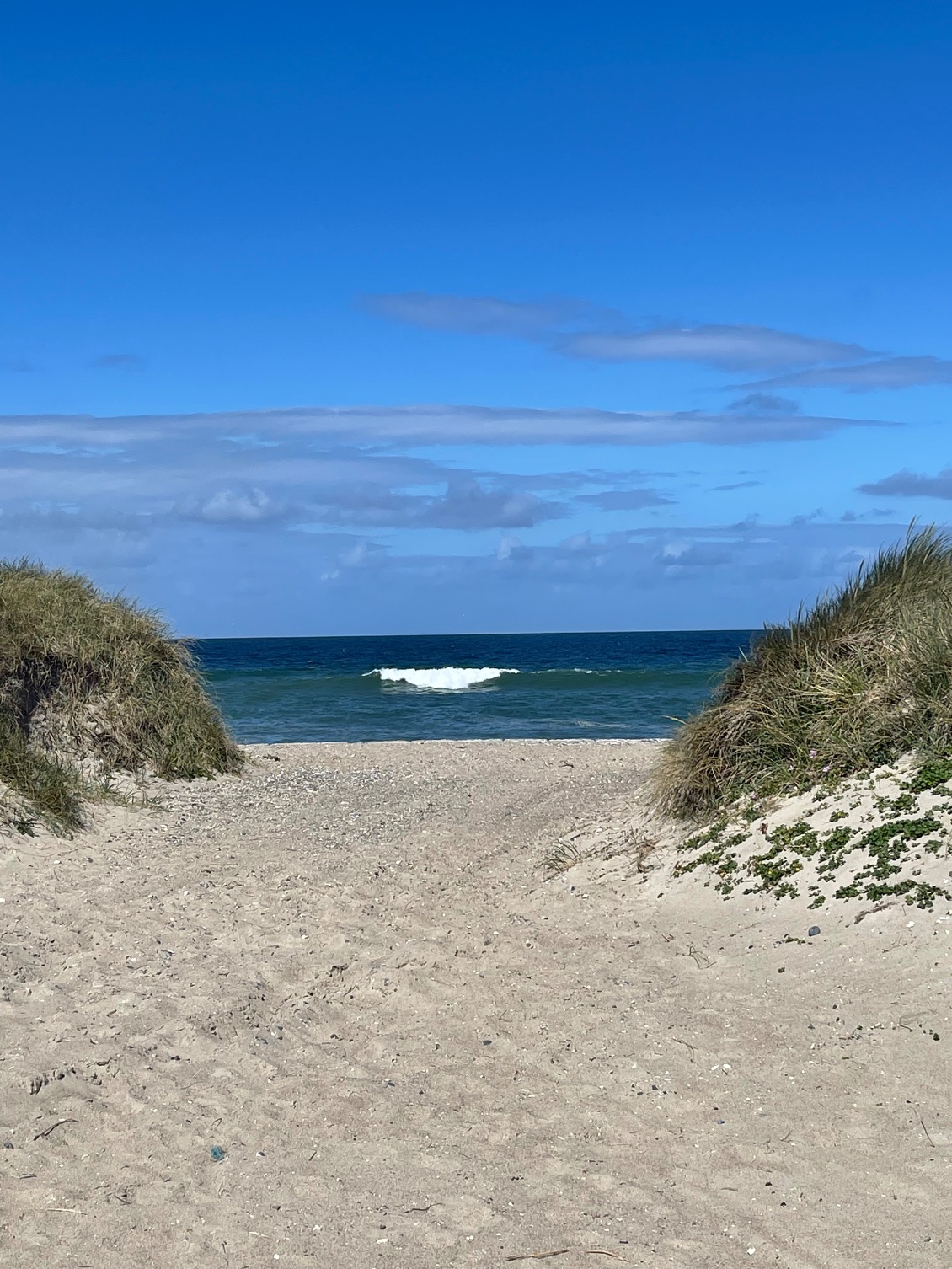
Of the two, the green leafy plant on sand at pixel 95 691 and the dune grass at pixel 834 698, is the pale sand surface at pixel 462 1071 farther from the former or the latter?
the green leafy plant on sand at pixel 95 691

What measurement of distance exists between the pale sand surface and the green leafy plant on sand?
4225mm

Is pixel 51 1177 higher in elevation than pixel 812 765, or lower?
lower

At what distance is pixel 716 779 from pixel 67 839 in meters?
6.33

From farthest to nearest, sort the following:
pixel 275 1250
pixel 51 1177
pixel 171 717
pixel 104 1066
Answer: pixel 171 717, pixel 104 1066, pixel 51 1177, pixel 275 1250

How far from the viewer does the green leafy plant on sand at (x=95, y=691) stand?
46.0 ft

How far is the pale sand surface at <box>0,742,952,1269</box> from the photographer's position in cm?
444

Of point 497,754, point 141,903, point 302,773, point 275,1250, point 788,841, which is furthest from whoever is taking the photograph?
point 497,754

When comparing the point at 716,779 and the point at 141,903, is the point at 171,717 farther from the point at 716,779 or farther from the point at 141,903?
the point at 716,779

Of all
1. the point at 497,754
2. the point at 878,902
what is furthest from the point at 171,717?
the point at 878,902

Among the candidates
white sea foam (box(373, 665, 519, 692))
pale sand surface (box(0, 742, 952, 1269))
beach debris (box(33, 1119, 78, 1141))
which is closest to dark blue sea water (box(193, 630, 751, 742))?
white sea foam (box(373, 665, 519, 692))

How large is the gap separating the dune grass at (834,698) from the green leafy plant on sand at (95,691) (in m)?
7.16

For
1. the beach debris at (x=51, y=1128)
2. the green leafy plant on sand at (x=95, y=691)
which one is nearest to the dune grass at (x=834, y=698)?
the beach debris at (x=51, y=1128)

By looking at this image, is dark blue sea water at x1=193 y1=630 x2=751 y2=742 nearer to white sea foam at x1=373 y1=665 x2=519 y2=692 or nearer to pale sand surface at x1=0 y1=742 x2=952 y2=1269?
white sea foam at x1=373 y1=665 x2=519 y2=692

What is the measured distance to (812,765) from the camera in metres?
8.98
